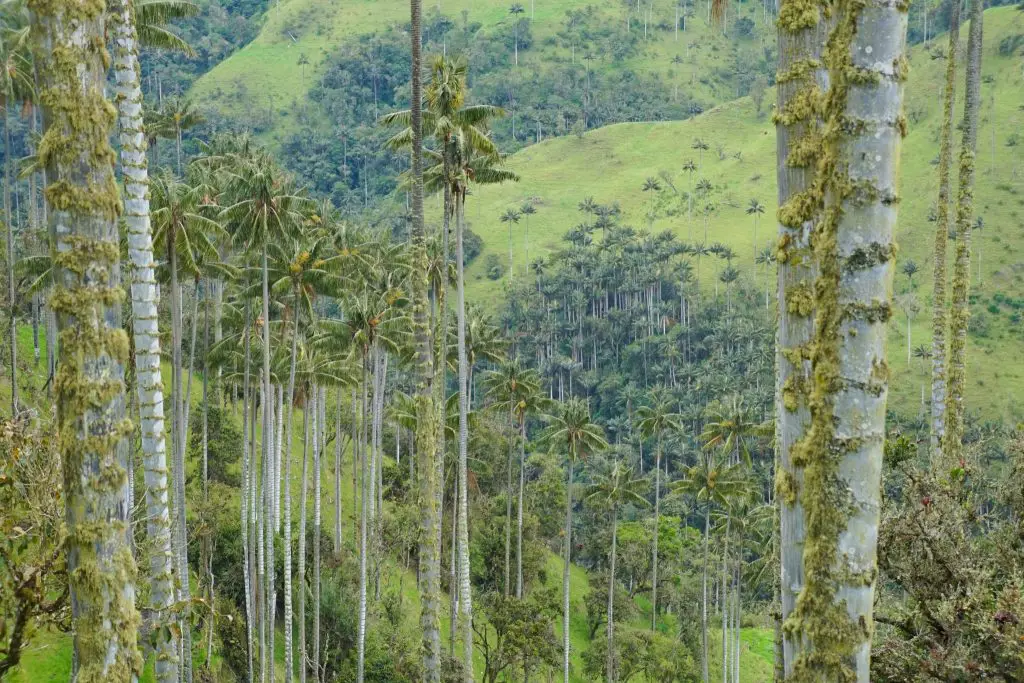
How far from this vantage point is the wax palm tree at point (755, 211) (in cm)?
14500

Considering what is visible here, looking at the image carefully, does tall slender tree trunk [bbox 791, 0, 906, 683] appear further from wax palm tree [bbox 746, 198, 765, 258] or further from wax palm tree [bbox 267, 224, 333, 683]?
wax palm tree [bbox 746, 198, 765, 258]

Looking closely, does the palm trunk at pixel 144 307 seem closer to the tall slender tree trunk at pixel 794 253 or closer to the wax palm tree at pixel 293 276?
the tall slender tree trunk at pixel 794 253

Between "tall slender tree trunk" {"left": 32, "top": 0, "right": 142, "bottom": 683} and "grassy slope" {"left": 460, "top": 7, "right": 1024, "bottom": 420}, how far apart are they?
350 feet

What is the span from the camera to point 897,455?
1386 centimetres

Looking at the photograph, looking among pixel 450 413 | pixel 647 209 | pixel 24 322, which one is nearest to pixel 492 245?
pixel 647 209

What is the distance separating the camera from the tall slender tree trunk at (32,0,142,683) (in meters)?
6.25

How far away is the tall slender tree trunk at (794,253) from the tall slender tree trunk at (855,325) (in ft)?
0.95

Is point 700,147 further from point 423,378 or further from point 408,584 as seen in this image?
point 423,378

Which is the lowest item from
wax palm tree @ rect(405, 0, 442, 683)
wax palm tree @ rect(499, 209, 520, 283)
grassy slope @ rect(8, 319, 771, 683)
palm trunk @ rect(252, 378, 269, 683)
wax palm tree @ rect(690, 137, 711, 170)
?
grassy slope @ rect(8, 319, 771, 683)

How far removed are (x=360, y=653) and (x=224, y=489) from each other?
17.2m

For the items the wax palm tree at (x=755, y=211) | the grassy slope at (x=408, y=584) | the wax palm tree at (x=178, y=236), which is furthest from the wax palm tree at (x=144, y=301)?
the wax palm tree at (x=755, y=211)

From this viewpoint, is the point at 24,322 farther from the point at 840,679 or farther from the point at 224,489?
the point at 840,679

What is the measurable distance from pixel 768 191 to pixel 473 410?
112534mm

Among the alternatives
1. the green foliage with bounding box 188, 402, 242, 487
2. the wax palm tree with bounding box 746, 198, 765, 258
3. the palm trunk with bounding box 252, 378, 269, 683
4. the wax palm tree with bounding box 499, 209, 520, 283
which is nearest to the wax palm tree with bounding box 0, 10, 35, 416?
the palm trunk with bounding box 252, 378, 269, 683
